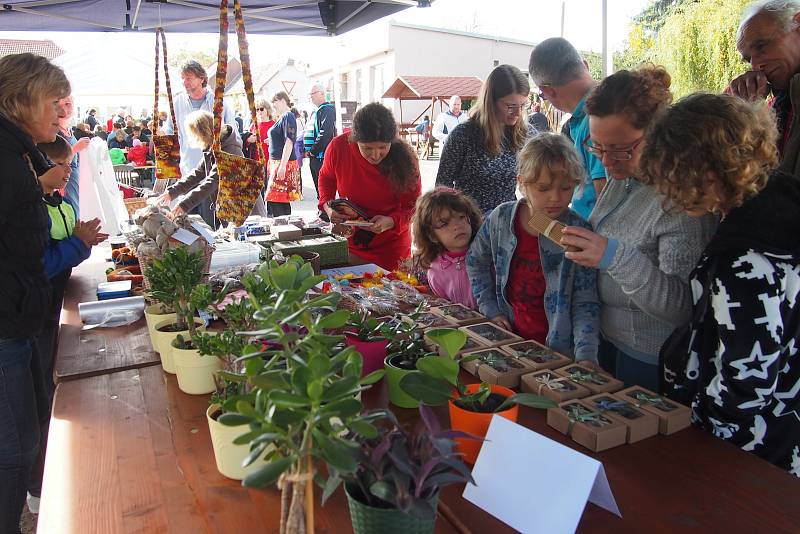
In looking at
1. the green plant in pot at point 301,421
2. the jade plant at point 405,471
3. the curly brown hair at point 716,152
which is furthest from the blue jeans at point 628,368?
the green plant in pot at point 301,421

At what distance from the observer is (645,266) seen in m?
1.30

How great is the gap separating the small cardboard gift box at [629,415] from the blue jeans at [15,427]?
5.20 feet

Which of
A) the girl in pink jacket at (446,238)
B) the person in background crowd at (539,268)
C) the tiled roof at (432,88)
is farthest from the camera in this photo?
the tiled roof at (432,88)

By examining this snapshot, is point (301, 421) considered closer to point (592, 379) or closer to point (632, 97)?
point (592, 379)

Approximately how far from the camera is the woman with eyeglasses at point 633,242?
4.24ft

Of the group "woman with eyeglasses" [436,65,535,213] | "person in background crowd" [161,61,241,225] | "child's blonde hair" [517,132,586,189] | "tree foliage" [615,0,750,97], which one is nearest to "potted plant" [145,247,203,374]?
"child's blonde hair" [517,132,586,189]

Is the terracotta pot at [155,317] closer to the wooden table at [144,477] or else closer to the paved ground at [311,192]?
the wooden table at [144,477]

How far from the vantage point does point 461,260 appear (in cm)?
209

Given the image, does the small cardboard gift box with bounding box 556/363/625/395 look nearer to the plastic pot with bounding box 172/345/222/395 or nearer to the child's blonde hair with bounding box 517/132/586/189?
the child's blonde hair with bounding box 517/132/586/189

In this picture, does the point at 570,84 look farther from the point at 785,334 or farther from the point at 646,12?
the point at 646,12

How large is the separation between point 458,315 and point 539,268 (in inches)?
13.4

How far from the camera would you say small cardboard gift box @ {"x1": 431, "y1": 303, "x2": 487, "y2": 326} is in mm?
1577

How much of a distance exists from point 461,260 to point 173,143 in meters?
2.10

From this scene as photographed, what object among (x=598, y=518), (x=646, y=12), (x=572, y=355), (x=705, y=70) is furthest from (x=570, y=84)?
(x=646, y=12)
